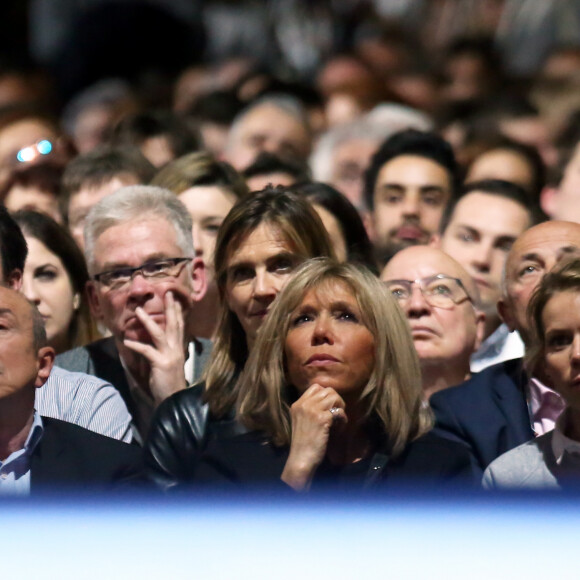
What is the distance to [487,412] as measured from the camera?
4.05 metres

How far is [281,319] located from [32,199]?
238 centimetres

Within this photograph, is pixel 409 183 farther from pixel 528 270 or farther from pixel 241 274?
pixel 241 274

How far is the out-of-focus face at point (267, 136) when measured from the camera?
7301 millimetres

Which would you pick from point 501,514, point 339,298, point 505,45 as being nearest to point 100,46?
point 505,45

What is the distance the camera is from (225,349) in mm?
4105

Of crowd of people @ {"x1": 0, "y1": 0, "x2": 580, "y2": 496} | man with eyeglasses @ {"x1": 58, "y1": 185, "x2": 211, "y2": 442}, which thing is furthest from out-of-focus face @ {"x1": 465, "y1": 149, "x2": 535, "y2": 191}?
man with eyeglasses @ {"x1": 58, "y1": 185, "x2": 211, "y2": 442}

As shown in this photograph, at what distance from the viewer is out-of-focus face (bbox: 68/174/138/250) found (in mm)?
5395

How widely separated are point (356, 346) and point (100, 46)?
6.57 meters

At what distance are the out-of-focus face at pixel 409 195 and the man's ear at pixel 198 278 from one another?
1481 mm

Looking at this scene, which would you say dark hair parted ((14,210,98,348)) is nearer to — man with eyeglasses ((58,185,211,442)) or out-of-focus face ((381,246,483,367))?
man with eyeglasses ((58,185,211,442))

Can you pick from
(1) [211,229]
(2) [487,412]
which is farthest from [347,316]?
(1) [211,229]

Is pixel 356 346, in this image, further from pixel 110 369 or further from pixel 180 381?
pixel 110 369

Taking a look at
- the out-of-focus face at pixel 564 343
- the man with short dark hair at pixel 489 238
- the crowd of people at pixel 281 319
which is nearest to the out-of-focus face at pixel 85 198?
the crowd of people at pixel 281 319

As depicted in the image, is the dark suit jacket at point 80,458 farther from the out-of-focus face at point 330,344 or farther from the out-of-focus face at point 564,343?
the out-of-focus face at point 564,343
